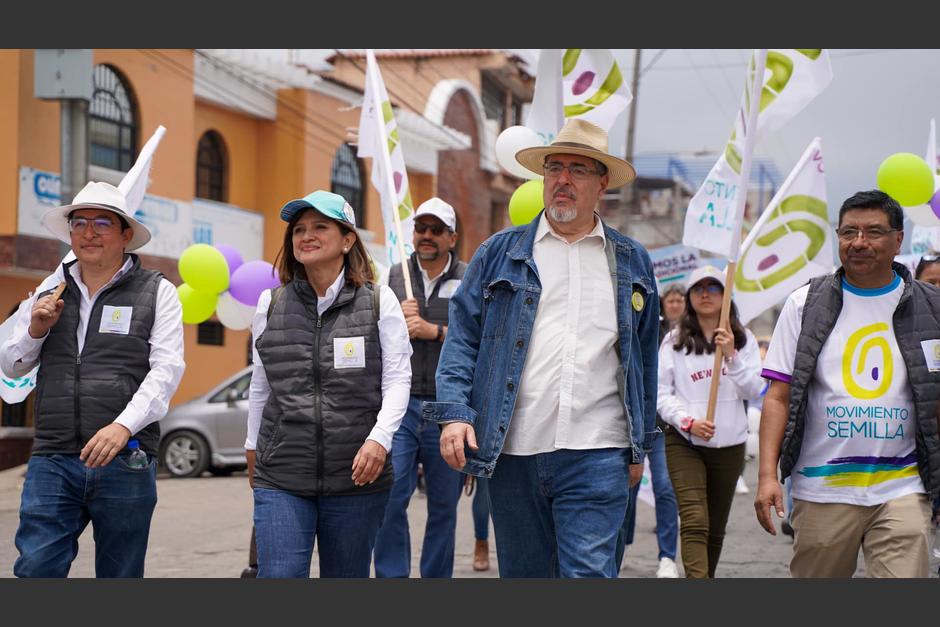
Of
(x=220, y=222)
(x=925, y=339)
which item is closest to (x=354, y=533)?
(x=925, y=339)

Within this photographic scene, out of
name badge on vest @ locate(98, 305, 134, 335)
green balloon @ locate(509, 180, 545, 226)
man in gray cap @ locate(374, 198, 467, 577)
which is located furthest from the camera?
green balloon @ locate(509, 180, 545, 226)

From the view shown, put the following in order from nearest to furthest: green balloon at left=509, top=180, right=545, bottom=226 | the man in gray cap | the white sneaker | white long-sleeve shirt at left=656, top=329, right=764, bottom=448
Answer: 1. the man in gray cap
2. white long-sleeve shirt at left=656, top=329, right=764, bottom=448
3. green balloon at left=509, top=180, right=545, bottom=226
4. the white sneaker

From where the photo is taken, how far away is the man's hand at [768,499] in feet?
15.8

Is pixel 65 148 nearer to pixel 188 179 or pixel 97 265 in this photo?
pixel 188 179

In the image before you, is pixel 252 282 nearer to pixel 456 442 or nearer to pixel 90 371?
pixel 90 371

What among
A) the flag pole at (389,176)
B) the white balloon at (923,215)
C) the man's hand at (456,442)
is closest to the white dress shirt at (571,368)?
the man's hand at (456,442)

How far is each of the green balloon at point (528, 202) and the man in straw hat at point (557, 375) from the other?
115 inches

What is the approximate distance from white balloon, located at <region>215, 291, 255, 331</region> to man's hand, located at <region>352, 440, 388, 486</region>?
3965 mm

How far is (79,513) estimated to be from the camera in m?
5.11

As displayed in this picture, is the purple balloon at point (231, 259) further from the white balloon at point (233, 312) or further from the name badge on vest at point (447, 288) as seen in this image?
the name badge on vest at point (447, 288)

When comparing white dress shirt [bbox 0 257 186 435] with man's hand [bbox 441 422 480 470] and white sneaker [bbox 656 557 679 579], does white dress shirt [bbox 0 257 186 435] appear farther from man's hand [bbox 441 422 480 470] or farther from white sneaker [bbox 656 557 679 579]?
white sneaker [bbox 656 557 679 579]

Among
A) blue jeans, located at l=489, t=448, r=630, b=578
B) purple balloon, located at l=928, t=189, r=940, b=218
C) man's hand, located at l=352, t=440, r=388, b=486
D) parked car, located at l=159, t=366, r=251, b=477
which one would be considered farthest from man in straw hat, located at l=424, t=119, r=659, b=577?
parked car, located at l=159, t=366, r=251, b=477

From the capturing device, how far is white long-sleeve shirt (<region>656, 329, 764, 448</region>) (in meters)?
7.34

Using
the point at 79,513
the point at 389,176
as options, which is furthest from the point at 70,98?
the point at 79,513
